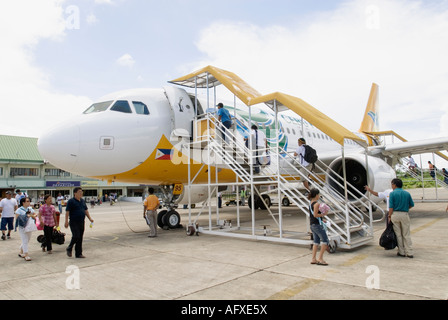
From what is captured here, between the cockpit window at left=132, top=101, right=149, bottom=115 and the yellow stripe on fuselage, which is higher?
the cockpit window at left=132, top=101, right=149, bottom=115

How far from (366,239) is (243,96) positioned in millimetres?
4391

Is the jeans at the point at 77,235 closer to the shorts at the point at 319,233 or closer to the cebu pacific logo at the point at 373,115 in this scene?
the shorts at the point at 319,233

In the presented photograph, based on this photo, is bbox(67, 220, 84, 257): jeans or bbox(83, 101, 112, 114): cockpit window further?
bbox(83, 101, 112, 114): cockpit window

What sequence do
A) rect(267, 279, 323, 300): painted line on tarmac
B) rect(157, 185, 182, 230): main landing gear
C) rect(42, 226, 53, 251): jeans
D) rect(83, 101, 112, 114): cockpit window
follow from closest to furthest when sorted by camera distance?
rect(267, 279, 323, 300): painted line on tarmac < rect(42, 226, 53, 251): jeans < rect(83, 101, 112, 114): cockpit window < rect(157, 185, 182, 230): main landing gear

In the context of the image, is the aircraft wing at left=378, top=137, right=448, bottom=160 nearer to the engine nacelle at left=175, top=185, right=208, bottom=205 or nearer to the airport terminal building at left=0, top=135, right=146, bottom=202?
the engine nacelle at left=175, top=185, right=208, bottom=205

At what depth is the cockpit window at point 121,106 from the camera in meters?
8.37

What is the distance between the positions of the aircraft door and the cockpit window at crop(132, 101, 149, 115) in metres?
0.76

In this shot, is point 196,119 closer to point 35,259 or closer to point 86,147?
point 86,147

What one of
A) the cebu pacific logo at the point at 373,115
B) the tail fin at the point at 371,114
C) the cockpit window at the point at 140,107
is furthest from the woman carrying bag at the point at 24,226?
the cebu pacific logo at the point at 373,115

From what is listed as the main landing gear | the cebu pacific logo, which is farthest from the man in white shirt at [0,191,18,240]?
the cebu pacific logo

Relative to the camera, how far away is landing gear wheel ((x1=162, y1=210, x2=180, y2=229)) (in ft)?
33.3

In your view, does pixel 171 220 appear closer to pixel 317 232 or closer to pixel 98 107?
pixel 98 107

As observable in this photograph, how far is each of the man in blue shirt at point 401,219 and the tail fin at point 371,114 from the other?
730 inches
